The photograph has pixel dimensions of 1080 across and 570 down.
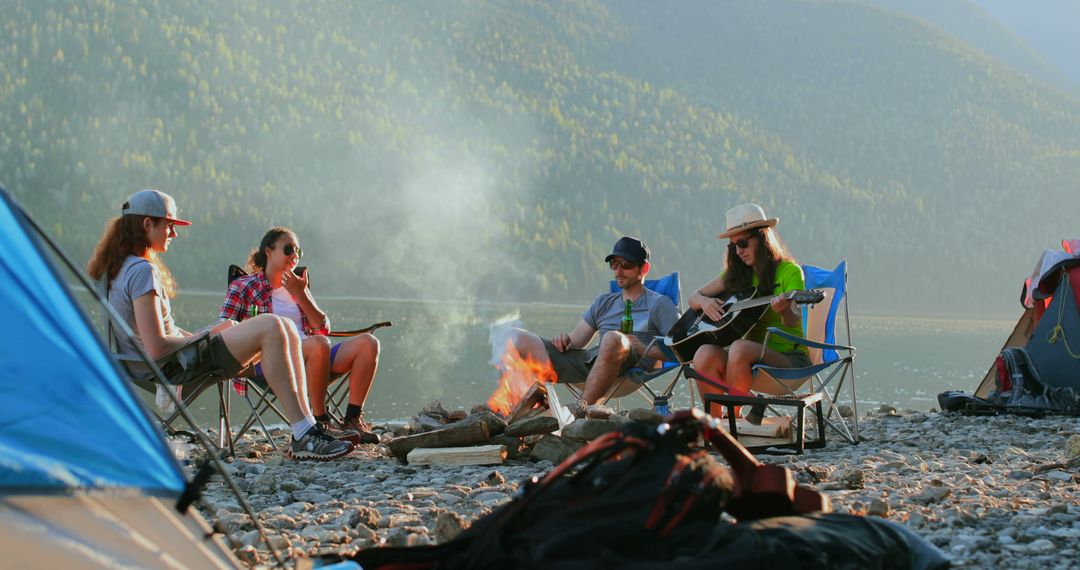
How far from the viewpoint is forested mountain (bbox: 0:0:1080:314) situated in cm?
7919

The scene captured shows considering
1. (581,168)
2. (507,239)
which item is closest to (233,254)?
(507,239)

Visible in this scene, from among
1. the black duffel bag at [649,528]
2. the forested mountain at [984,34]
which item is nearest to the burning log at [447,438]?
the black duffel bag at [649,528]

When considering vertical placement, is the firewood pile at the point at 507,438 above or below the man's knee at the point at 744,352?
below

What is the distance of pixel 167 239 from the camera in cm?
414

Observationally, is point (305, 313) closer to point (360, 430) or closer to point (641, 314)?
point (360, 430)

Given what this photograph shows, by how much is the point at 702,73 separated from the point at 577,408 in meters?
116

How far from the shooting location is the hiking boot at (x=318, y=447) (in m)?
4.16

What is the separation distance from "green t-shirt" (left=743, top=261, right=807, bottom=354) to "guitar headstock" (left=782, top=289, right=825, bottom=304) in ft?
0.54

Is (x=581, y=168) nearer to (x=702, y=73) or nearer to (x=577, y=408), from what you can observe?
(x=702, y=73)

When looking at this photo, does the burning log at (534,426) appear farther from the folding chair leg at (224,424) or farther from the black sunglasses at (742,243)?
the black sunglasses at (742,243)

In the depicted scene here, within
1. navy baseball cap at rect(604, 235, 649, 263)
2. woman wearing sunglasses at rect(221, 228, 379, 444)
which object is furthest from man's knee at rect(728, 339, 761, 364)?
woman wearing sunglasses at rect(221, 228, 379, 444)

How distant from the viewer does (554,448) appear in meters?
4.23

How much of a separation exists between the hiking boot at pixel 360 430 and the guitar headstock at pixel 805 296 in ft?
6.75

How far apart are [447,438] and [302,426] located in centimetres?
60
